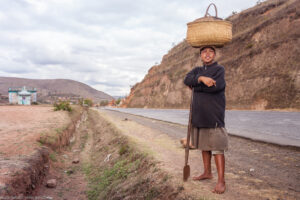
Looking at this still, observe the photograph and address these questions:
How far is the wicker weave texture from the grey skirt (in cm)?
135

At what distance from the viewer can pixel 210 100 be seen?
11.7 feet

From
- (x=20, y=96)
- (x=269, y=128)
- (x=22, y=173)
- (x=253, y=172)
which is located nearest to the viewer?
(x=253, y=172)

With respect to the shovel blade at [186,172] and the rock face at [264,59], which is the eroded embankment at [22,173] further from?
the rock face at [264,59]

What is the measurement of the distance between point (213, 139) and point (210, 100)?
60 cm

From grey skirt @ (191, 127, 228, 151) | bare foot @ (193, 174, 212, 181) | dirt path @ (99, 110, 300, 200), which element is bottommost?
dirt path @ (99, 110, 300, 200)

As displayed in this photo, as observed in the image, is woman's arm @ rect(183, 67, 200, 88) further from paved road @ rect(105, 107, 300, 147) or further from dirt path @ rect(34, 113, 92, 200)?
paved road @ rect(105, 107, 300, 147)

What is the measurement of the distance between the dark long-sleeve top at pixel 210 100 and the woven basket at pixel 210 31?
38cm

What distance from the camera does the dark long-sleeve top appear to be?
3490mm

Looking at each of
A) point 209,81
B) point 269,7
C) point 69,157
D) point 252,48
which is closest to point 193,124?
point 209,81

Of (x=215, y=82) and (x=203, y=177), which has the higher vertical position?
(x=215, y=82)

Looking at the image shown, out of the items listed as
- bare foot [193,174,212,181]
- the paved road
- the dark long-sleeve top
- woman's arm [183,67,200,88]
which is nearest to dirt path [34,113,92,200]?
bare foot [193,174,212,181]

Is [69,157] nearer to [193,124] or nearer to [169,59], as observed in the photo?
[193,124]

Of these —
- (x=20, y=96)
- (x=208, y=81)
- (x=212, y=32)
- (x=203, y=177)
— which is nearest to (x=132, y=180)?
(x=203, y=177)

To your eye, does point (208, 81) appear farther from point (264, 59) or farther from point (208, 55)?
point (264, 59)
